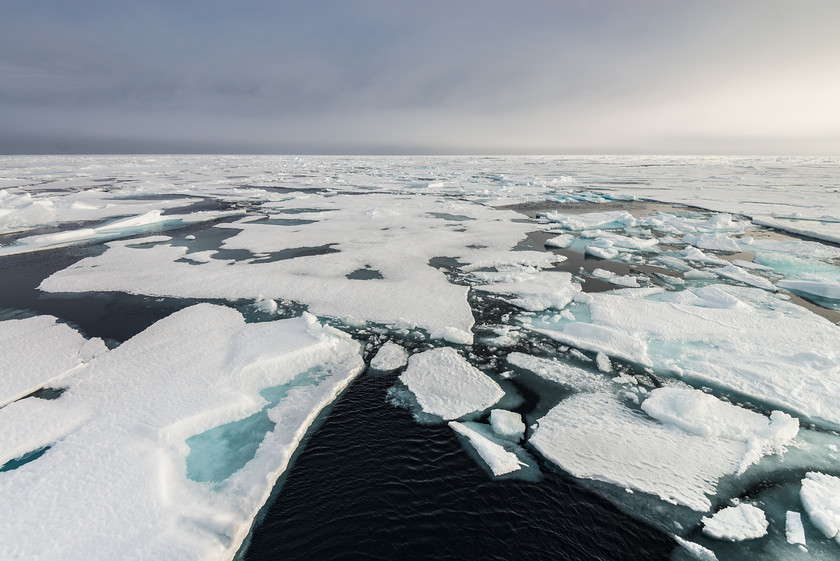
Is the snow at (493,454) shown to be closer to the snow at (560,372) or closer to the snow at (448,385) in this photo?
the snow at (448,385)

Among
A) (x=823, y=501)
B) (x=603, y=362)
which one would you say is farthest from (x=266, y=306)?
(x=823, y=501)

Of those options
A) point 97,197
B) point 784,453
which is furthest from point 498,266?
point 97,197

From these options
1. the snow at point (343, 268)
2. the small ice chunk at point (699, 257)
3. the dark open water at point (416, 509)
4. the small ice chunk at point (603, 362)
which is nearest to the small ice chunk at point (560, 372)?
the small ice chunk at point (603, 362)

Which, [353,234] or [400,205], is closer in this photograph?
[353,234]

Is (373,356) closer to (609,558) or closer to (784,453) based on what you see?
(609,558)

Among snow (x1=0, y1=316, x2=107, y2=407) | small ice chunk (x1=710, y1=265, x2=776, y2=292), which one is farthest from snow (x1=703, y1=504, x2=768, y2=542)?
snow (x1=0, y1=316, x2=107, y2=407)

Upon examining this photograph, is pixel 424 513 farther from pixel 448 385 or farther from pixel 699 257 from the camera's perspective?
pixel 699 257
